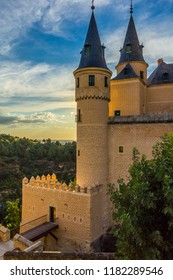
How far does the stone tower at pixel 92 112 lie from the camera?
1473 centimetres

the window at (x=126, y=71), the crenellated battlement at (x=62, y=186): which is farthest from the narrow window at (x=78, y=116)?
the window at (x=126, y=71)

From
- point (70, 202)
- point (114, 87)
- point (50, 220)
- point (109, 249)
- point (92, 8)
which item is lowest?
point (109, 249)

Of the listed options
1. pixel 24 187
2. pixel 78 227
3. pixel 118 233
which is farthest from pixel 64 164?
pixel 118 233

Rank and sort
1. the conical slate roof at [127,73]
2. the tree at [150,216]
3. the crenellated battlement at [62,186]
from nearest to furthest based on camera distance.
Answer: the tree at [150,216] → the crenellated battlement at [62,186] → the conical slate roof at [127,73]

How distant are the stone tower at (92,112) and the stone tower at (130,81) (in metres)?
1.78

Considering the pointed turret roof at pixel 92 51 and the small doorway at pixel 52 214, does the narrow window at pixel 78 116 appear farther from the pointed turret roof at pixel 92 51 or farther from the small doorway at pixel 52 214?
the small doorway at pixel 52 214

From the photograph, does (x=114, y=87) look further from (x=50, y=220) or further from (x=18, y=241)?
(x=18, y=241)

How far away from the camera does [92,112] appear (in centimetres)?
1484

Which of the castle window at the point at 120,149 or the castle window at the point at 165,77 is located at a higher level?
the castle window at the point at 165,77

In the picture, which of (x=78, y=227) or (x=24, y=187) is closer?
(x=78, y=227)

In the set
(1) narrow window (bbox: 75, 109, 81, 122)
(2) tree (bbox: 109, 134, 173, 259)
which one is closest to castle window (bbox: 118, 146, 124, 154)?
(1) narrow window (bbox: 75, 109, 81, 122)

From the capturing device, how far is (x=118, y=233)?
664cm

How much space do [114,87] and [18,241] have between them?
12778mm
